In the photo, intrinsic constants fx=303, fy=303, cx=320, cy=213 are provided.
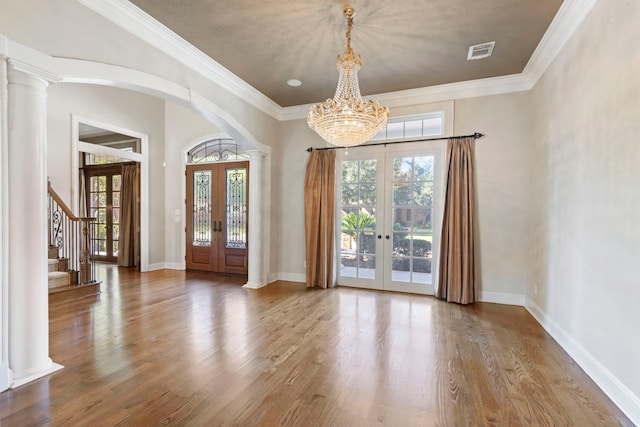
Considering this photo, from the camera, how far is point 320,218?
5391 millimetres

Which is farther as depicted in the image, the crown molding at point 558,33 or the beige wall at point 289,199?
the beige wall at point 289,199

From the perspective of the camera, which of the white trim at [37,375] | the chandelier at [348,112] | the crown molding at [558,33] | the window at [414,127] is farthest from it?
the window at [414,127]

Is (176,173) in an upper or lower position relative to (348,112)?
lower

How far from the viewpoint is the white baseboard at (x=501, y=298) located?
4403 mm

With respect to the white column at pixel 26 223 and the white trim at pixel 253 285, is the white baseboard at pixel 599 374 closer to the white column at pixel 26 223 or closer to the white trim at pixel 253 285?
the white trim at pixel 253 285

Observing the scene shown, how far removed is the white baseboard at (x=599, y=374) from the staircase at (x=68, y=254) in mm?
6096

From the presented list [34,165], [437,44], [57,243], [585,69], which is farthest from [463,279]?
[57,243]

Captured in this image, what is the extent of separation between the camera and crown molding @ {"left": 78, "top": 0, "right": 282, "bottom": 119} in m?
2.79

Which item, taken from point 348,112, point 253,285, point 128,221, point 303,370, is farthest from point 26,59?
point 128,221

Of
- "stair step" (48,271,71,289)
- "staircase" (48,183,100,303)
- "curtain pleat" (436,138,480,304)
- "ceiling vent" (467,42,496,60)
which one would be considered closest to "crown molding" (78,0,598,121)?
"ceiling vent" (467,42,496,60)

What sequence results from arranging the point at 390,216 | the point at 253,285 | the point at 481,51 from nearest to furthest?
the point at 481,51, the point at 390,216, the point at 253,285

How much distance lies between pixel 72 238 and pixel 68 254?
22.4 inches

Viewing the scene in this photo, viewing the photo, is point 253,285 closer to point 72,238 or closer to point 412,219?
point 412,219

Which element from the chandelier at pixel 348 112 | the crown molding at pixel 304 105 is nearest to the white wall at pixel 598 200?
the crown molding at pixel 304 105
